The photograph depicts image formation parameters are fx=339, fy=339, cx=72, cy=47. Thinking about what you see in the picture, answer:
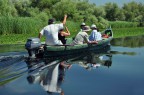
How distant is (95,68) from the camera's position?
1205 cm

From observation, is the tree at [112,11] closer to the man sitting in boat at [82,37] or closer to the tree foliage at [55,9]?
the tree foliage at [55,9]

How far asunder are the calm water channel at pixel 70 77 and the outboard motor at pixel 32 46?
38 cm

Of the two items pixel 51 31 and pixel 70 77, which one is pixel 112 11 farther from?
pixel 70 77

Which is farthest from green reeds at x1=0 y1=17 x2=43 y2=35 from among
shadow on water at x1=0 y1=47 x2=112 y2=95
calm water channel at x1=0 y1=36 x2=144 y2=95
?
calm water channel at x1=0 y1=36 x2=144 y2=95

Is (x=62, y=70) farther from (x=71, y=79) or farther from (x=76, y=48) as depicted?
(x=76, y=48)

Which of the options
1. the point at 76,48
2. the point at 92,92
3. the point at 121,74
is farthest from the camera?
the point at 76,48

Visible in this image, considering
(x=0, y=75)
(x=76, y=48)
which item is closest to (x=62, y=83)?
(x=0, y=75)

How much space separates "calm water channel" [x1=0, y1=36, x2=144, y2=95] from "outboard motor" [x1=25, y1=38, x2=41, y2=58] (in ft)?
1.25

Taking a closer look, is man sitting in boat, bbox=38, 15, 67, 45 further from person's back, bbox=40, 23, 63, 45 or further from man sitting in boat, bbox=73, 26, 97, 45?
man sitting in boat, bbox=73, 26, 97, 45

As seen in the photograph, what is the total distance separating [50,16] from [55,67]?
3114cm

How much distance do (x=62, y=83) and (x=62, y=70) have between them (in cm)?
209

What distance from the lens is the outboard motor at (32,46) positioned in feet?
40.1

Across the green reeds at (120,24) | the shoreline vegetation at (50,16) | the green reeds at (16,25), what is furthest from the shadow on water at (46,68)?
the green reeds at (120,24)

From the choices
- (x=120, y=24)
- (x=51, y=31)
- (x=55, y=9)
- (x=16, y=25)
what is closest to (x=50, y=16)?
(x=55, y=9)
